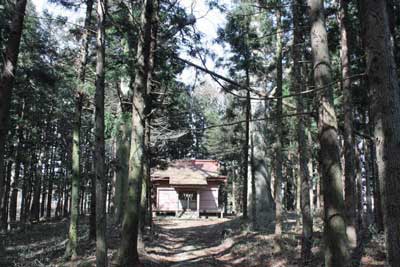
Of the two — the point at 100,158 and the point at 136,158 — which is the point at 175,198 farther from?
the point at 100,158

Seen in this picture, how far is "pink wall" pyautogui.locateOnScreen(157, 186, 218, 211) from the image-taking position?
3306cm

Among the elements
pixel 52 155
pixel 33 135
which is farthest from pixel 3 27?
pixel 52 155

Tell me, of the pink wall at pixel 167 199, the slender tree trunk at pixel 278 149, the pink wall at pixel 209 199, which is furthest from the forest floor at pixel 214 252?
the pink wall at pixel 209 199

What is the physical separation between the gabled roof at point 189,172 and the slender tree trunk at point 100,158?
77.4 feet

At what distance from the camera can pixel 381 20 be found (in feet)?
13.8

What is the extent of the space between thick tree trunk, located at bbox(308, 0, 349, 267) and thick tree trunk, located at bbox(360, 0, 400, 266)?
2.51 feet

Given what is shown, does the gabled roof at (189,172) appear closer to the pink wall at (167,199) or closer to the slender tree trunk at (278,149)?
the pink wall at (167,199)

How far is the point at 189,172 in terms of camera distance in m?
34.5

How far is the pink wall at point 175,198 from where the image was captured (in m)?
33.1

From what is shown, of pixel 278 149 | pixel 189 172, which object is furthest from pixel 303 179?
pixel 189 172

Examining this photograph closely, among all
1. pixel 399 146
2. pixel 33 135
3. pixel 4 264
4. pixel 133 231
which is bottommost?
pixel 4 264

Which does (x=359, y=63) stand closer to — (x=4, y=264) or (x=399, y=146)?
(x=399, y=146)

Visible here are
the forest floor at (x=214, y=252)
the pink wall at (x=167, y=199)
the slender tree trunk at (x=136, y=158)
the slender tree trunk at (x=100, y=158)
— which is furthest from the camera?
the pink wall at (x=167, y=199)

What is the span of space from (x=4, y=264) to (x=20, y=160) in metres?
13.2
